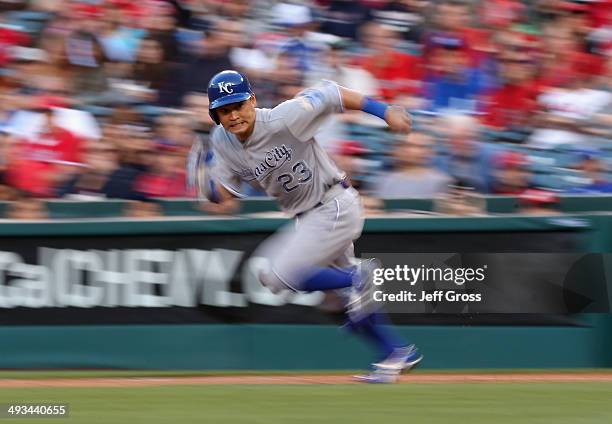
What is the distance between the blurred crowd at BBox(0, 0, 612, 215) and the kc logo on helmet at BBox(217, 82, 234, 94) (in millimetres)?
2714

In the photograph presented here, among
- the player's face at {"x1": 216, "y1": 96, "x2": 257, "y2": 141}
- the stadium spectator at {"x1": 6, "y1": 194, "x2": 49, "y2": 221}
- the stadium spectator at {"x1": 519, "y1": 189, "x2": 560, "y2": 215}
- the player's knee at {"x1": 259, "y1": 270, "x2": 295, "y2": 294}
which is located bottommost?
the stadium spectator at {"x1": 6, "y1": 194, "x2": 49, "y2": 221}

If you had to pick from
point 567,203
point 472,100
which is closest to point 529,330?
point 567,203

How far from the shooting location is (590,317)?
8.42 meters

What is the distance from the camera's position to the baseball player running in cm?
662

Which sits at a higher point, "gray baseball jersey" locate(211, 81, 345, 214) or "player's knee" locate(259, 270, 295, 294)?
"gray baseball jersey" locate(211, 81, 345, 214)

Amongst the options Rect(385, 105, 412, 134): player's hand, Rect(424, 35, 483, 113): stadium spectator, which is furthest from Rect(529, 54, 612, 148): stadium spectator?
Rect(385, 105, 412, 134): player's hand

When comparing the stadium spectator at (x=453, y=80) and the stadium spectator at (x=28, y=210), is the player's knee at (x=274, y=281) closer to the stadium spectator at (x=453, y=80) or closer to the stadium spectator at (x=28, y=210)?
the stadium spectator at (x=28, y=210)

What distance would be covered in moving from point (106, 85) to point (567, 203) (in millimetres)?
4596

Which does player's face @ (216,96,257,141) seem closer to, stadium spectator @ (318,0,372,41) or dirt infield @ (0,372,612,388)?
dirt infield @ (0,372,612,388)

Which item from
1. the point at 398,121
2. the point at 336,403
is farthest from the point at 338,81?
the point at 336,403

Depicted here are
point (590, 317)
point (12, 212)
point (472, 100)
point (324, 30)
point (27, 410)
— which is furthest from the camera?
point (324, 30)

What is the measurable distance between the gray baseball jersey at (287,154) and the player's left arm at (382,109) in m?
0.06

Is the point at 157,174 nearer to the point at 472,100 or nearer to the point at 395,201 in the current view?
the point at 395,201

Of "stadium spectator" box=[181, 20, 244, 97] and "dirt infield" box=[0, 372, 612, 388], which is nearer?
"dirt infield" box=[0, 372, 612, 388]
